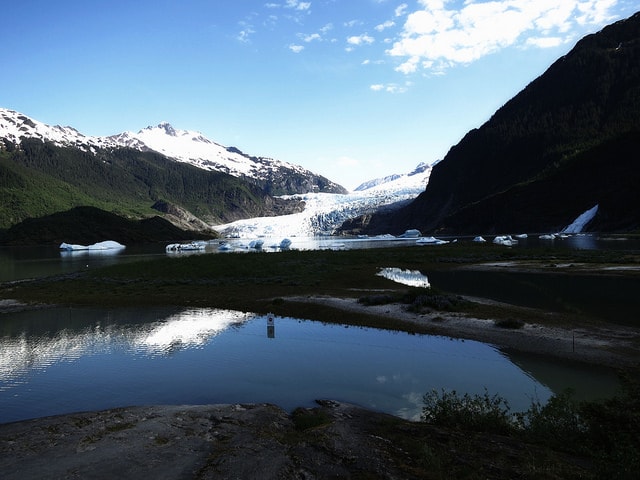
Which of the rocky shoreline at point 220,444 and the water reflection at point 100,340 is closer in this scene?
the rocky shoreline at point 220,444

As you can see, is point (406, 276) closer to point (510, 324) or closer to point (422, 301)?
point (422, 301)

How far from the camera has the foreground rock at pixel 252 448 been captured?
8797mm

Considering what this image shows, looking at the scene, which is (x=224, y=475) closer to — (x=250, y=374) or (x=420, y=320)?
(x=250, y=374)

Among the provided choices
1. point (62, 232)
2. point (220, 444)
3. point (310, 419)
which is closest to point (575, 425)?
point (310, 419)

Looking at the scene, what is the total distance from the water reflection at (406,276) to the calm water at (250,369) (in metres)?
20.7

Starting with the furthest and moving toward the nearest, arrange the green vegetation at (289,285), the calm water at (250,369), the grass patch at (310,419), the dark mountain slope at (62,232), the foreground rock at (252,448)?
the dark mountain slope at (62,232)
the green vegetation at (289,285)
the calm water at (250,369)
the grass patch at (310,419)
the foreground rock at (252,448)

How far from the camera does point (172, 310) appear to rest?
31922mm

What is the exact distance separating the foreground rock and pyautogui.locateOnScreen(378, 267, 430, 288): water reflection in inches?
1219

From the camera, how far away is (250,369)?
1778 cm

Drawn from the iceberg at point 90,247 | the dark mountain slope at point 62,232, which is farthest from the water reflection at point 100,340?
the dark mountain slope at point 62,232

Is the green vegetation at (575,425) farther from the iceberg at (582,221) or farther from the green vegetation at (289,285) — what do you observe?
the iceberg at (582,221)

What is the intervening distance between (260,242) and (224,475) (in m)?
129

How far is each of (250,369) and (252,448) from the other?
7842 mm

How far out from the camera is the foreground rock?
8797 millimetres
